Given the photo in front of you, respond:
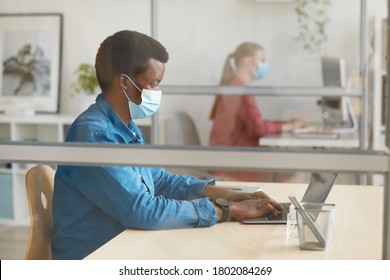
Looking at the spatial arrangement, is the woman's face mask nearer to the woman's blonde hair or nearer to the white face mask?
the woman's blonde hair

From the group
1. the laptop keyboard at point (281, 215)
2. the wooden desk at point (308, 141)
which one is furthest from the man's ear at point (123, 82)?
the laptop keyboard at point (281, 215)

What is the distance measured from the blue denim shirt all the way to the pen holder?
0.71 ft

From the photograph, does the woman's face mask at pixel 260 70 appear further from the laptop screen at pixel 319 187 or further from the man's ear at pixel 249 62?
the laptop screen at pixel 319 187

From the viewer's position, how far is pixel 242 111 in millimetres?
1984

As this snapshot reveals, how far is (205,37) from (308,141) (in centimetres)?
36

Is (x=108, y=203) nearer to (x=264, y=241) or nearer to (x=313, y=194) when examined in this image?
(x=264, y=241)

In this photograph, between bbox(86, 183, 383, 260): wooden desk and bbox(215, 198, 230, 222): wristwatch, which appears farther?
bbox(215, 198, 230, 222): wristwatch

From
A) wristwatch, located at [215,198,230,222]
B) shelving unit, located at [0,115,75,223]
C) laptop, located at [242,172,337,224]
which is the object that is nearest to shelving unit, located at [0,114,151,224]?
shelving unit, located at [0,115,75,223]

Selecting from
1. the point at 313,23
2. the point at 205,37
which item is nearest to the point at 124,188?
the point at 205,37

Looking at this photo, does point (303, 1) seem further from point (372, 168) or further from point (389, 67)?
point (372, 168)

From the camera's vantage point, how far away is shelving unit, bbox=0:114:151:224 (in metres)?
1.81

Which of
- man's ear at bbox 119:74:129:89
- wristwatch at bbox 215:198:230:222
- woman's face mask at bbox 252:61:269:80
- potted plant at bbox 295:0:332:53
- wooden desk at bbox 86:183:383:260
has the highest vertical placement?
potted plant at bbox 295:0:332:53
